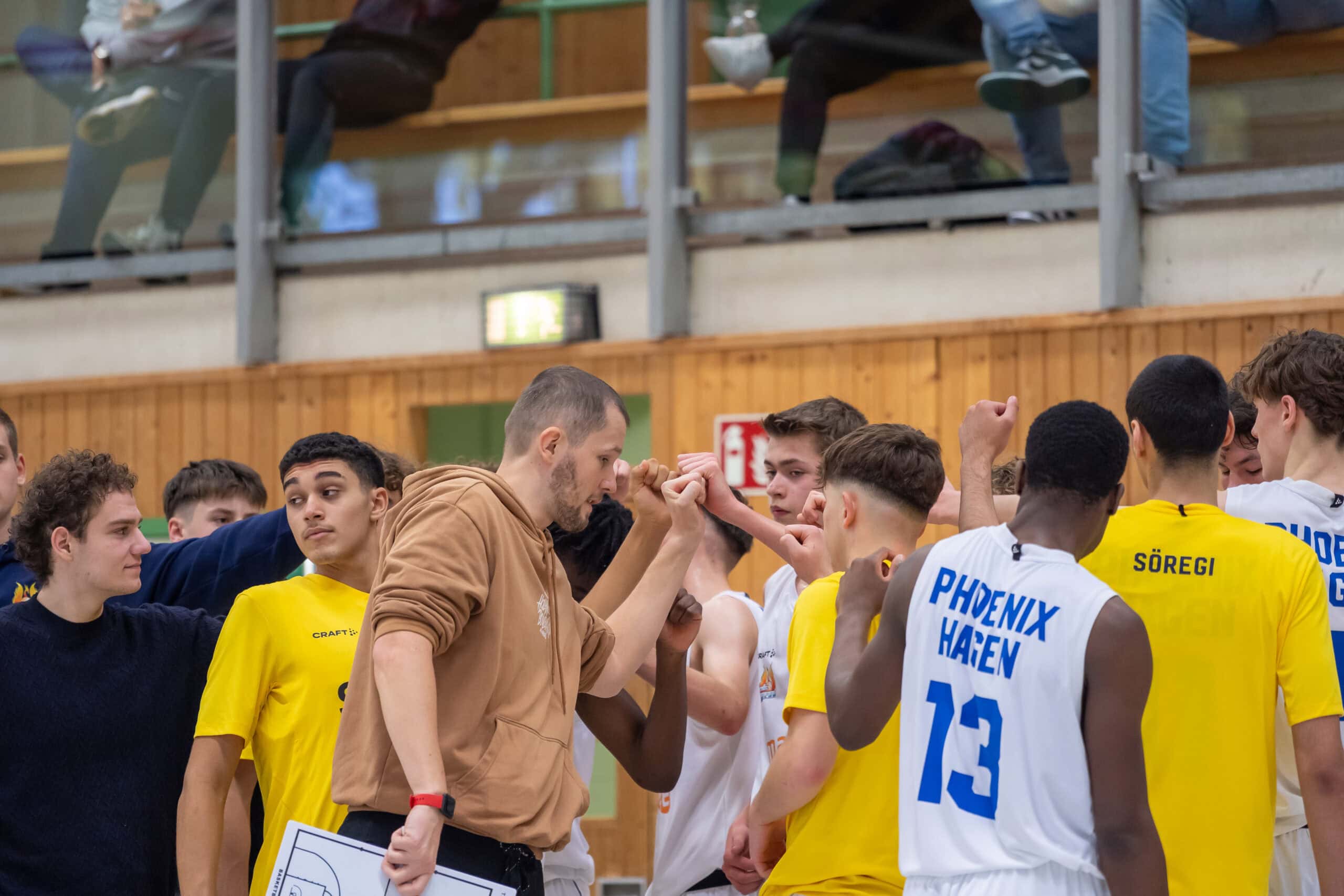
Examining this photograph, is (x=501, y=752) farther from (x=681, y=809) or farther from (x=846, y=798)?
(x=681, y=809)

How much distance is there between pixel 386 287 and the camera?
7.90m

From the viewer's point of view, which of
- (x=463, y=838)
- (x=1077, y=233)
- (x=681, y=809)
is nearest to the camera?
(x=463, y=838)

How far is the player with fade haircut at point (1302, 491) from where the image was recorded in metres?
3.36

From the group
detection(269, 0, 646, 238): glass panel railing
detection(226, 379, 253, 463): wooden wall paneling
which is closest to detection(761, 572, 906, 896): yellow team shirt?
detection(269, 0, 646, 238): glass panel railing

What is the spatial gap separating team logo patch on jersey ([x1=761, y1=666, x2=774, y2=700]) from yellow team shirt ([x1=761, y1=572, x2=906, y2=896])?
2.42 feet

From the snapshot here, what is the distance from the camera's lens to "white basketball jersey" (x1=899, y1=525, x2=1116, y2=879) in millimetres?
2498

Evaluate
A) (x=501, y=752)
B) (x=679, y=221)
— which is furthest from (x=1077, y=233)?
(x=501, y=752)

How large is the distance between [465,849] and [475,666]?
32 centimetres

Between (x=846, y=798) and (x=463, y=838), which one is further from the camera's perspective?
(x=846, y=798)

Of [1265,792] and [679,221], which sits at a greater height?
[679,221]

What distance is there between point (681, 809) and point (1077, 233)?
11.7 ft

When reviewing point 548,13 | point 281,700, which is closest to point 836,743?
point 281,700

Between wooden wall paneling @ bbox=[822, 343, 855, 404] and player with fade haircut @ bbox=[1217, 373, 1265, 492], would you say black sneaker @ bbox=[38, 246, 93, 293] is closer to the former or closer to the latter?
wooden wall paneling @ bbox=[822, 343, 855, 404]

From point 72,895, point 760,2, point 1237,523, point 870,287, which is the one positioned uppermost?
point 760,2
